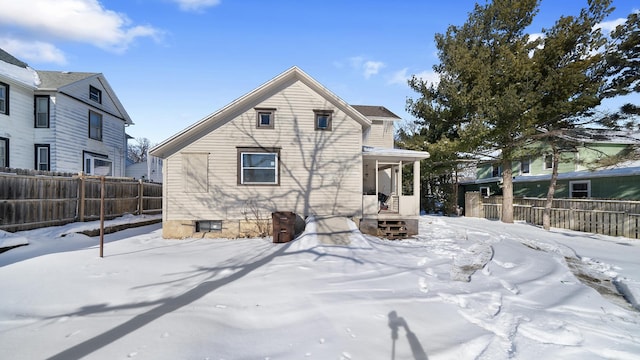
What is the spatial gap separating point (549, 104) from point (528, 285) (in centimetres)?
1228

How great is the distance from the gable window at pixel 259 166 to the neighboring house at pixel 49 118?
21.7ft

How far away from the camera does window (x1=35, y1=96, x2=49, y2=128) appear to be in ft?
50.7

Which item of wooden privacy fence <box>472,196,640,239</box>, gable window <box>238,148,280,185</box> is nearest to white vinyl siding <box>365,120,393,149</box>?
gable window <box>238,148,280,185</box>

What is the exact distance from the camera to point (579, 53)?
13.9m

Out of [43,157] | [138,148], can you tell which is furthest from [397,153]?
[138,148]

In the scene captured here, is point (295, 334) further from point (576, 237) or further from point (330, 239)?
point (576, 237)

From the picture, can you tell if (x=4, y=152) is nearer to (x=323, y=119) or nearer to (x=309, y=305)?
(x=323, y=119)

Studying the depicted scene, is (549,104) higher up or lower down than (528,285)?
higher up

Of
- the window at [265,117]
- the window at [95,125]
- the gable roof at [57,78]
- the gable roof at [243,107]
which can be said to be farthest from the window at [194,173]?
the window at [95,125]

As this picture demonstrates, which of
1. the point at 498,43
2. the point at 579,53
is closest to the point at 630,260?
the point at 579,53

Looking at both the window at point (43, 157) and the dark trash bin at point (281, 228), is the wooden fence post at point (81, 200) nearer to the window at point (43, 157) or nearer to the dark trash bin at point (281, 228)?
the window at point (43, 157)

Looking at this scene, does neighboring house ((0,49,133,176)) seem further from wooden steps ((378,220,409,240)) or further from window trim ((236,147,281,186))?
wooden steps ((378,220,409,240))

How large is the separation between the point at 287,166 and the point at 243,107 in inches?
112

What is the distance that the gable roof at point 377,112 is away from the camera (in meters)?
→ 19.3
